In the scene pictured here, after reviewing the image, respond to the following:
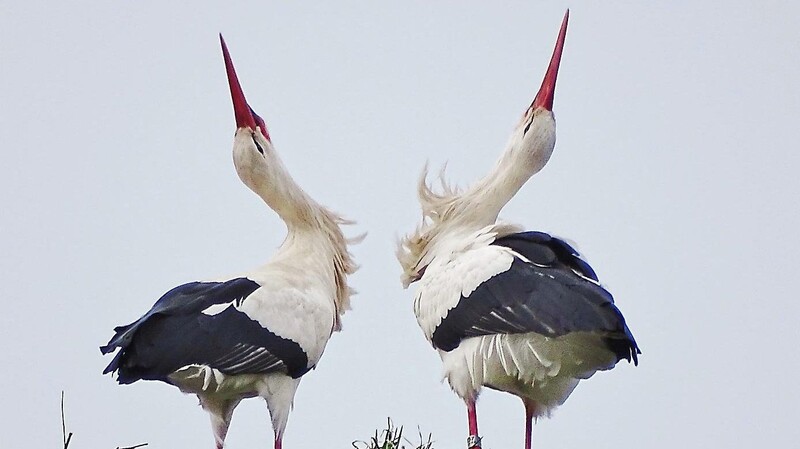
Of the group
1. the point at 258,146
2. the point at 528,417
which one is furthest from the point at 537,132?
the point at 528,417

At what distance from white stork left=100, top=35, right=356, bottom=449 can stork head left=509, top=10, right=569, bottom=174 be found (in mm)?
1201

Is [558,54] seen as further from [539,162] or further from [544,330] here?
[544,330]

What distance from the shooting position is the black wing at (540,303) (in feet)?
30.4

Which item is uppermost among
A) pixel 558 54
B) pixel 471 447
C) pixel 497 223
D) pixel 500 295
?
pixel 558 54

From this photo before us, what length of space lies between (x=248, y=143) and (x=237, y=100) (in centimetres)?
30

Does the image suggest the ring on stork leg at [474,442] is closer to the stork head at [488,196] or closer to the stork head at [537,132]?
the stork head at [488,196]

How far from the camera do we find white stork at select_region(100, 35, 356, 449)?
31.2 feet

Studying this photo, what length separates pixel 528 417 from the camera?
1047 centimetres

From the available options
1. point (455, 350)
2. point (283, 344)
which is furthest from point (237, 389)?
point (455, 350)

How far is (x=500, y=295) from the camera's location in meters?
9.77

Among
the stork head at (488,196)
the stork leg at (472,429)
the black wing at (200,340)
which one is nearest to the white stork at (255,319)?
the black wing at (200,340)

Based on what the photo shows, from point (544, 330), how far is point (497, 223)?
Result: 148cm

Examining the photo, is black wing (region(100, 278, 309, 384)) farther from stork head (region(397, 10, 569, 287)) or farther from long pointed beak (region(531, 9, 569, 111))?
long pointed beak (region(531, 9, 569, 111))

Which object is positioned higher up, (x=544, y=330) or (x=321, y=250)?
(x=321, y=250)
